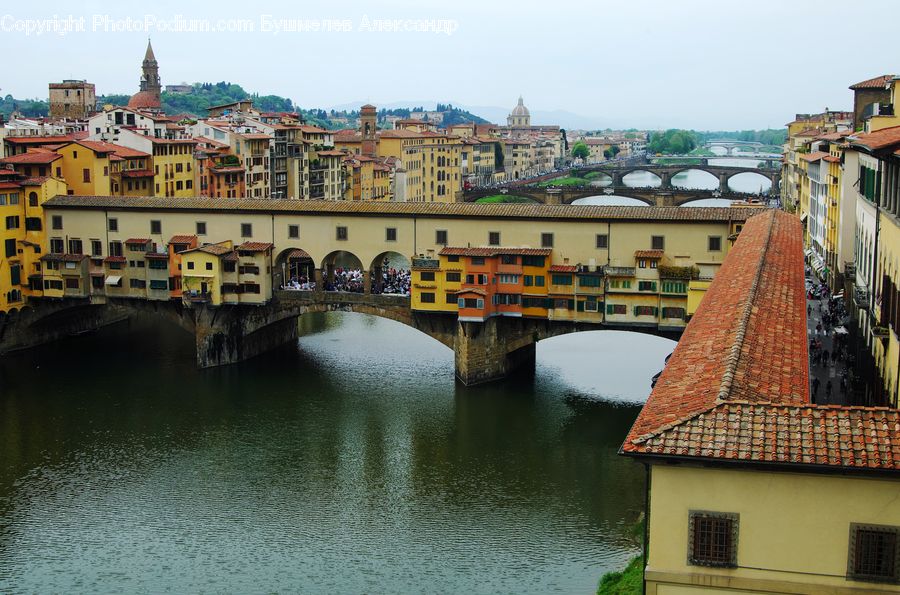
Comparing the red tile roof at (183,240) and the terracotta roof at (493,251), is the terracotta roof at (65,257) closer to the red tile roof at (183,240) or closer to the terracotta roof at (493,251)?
the red tile roof at (183,240)

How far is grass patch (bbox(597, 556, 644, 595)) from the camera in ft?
A: 65.4

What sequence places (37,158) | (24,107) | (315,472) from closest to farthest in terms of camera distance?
(315,472) → (37,158) → (24,107)

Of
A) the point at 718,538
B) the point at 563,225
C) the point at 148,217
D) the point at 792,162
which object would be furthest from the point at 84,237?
the point at 792,162

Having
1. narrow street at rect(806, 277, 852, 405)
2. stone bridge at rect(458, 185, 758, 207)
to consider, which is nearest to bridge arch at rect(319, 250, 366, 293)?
narrow street at rect(806, 277, 852, 405)

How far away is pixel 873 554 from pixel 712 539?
157 centimetres

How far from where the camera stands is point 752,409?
467 inches

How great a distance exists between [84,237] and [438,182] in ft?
196

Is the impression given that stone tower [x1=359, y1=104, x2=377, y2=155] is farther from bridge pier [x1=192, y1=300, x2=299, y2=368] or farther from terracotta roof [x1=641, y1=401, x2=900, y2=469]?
terracotta roof [x1=641, y1=401, x2=900, y2=469]

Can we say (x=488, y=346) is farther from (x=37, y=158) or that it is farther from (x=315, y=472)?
(x=37, y=158)

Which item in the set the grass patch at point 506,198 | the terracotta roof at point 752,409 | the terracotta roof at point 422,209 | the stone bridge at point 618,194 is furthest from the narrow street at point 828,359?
the grass patch at point 506,198

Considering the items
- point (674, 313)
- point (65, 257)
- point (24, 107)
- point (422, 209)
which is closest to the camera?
point (674, 313)

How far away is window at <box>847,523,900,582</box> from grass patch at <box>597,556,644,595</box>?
8200mm

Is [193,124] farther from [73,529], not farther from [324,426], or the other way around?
[73,529]

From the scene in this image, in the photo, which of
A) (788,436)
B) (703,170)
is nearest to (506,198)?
(703,170)
